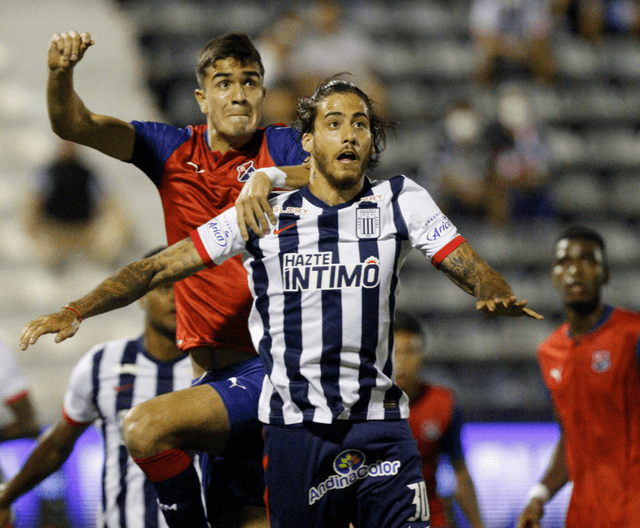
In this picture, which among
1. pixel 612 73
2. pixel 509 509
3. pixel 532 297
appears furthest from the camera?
pixel 612 73

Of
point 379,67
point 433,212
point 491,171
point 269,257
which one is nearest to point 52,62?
point 269,257

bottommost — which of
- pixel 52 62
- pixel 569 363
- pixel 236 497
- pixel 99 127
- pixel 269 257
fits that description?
pixel 236 497

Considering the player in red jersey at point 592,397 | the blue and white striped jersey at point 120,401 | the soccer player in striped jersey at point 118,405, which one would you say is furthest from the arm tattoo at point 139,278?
the player in red jersey at point 592,397

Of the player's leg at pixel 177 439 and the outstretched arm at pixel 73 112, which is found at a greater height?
the outstretched arm at pixel 73 112

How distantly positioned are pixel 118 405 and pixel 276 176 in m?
1.87

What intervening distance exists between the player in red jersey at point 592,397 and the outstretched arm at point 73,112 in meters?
2.42

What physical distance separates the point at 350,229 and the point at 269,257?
0.96ft

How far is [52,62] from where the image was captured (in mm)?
3191

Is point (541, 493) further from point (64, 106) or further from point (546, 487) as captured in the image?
point (64, 106)

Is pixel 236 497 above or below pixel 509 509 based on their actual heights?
above

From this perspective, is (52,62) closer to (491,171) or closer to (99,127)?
(99,127)

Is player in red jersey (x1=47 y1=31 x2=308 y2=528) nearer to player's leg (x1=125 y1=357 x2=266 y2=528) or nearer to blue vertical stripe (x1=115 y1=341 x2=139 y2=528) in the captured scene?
player's leg (x1=125 y1=357 x2=266 y2=528)

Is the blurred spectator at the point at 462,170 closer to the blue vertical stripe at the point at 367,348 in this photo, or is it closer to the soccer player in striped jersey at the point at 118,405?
the soccer player in striped jersey at the point at 118,405

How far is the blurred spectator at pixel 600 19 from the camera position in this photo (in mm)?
9930
